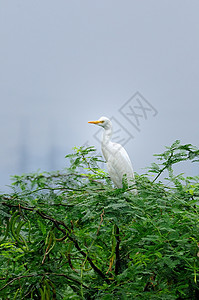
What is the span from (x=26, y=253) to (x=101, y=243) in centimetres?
A: 32

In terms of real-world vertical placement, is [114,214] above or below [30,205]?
below

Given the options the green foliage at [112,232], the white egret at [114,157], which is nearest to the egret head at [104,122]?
the white egret at [114,157]

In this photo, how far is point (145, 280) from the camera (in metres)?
1.15

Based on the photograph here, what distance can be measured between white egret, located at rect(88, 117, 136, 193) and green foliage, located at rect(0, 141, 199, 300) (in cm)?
41

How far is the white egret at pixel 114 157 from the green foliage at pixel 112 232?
411 mm

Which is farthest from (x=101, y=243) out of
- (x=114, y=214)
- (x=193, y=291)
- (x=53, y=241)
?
(x=114, y=214)

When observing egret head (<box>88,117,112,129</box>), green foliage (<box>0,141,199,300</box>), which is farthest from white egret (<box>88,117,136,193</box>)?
green foliage (<box>0,141,199,300</box>)

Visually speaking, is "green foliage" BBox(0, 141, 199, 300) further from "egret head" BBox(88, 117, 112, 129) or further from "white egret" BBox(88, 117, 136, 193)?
"egret head" BBox(88, 117, 112, 129)

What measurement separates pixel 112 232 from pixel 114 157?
682mm

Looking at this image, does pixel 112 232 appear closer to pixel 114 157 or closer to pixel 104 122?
pixel 114 157

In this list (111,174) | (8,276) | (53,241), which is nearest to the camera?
(53,241)

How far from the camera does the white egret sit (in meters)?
1.81

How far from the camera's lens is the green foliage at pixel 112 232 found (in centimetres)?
105

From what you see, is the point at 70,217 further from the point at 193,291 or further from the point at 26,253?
the point at 193,291
